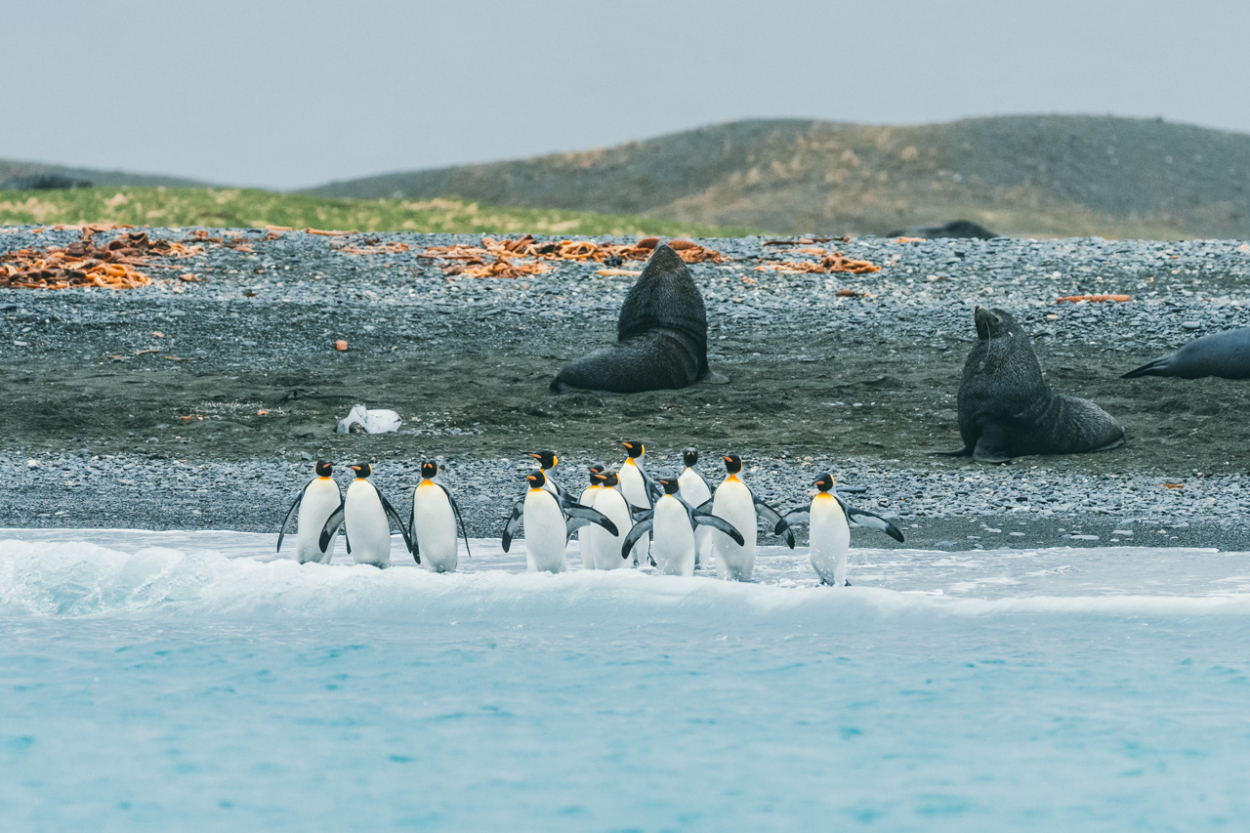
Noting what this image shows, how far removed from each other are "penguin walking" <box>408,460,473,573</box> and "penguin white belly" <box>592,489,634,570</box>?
2.06ft

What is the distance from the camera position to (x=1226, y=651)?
16.2 feet

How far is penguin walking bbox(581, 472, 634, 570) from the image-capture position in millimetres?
5918

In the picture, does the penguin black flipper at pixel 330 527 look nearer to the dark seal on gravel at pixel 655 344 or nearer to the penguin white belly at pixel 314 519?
the penguin white belly at pixel 314 519

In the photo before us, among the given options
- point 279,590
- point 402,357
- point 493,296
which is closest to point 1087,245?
point 493,296

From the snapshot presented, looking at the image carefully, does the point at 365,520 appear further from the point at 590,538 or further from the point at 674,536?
the point at 674,536

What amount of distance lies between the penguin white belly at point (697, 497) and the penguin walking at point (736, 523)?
16.2 inches

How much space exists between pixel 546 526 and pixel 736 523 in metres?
0.81

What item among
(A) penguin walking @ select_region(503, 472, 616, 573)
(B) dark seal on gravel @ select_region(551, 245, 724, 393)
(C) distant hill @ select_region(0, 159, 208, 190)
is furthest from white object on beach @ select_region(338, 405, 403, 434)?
(C) distant hill @ select_region(0, 159, 208, 190)

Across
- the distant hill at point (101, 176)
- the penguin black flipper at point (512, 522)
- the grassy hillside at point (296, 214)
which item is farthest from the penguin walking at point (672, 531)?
the distant hill at point (101, 176)

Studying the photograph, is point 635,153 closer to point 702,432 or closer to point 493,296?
point 493,296

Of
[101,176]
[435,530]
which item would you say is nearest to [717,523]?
[435,530]

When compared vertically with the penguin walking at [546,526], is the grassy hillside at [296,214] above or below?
above

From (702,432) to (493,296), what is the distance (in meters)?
5.23

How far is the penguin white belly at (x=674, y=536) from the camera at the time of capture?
579cm
